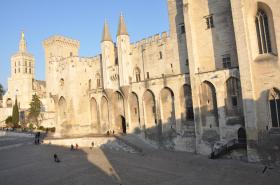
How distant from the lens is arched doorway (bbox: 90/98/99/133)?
39.5 meters

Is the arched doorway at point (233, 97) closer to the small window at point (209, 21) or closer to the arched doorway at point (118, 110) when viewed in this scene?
the small window at point (209, 21)


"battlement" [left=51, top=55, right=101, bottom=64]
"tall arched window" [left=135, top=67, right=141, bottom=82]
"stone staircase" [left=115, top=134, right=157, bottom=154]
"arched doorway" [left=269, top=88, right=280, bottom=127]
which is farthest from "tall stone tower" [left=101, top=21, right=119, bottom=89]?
"arched doorway" [left=269, top=88, right=280, bottom=127]

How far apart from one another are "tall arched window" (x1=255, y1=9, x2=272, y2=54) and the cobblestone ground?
9767 millimetres

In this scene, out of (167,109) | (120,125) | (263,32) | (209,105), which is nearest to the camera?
(263,32)

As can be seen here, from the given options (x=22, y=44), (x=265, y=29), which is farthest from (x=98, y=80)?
(x=22, y=44)

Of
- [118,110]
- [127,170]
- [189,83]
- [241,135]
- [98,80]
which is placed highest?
[98,80]

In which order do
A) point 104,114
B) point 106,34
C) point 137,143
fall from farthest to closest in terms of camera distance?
1. point 104,114
2. point 106,34
3. point 137,143

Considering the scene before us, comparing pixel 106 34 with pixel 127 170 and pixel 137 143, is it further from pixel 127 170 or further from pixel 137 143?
pixel 127 170

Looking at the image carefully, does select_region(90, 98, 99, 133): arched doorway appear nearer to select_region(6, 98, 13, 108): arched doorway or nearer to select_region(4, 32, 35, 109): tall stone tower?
select_region(4, 32, 35, 109): tall stone tower

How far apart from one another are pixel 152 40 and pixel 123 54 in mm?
4245

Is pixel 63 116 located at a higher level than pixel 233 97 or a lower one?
lower

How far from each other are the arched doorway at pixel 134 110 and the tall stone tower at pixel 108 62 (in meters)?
3.70

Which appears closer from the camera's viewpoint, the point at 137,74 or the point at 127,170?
the point at 127,170

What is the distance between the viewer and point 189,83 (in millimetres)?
27781
